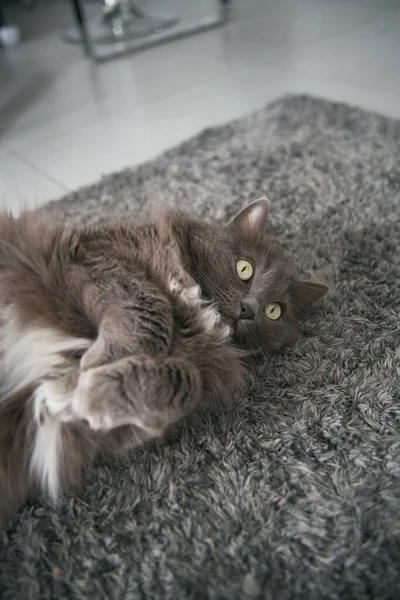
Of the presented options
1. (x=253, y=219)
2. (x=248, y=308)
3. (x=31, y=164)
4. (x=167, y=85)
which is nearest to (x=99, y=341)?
(x=248, y=308)

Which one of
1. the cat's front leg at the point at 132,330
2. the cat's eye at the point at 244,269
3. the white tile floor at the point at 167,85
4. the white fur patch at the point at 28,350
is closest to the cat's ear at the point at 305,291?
the cat's eye at the point at 244,269

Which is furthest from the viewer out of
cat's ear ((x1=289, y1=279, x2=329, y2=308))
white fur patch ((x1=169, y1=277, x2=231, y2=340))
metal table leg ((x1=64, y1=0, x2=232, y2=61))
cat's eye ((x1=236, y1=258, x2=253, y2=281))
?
metal table leg ((x1=64, y1=0, x2=232, y2=61))

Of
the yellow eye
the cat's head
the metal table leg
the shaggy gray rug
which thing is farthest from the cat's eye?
the metal table leg

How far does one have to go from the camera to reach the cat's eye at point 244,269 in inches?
52.3

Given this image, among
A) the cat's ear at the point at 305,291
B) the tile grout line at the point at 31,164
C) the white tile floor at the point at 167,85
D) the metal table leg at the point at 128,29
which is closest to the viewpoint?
the cat's ear at the point at 305,291

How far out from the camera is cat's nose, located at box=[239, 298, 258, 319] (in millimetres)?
1276

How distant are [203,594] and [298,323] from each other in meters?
0.80

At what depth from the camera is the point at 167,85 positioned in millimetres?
3420

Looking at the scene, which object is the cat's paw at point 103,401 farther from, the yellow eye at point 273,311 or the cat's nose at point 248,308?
the yellow eye at point 273,311

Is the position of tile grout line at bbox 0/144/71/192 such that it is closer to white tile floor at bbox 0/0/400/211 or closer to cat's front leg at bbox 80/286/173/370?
white tile floor at bbox 0/0/400/211

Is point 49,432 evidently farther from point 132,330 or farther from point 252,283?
Result: point 252,283

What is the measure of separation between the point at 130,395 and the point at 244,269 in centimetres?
55

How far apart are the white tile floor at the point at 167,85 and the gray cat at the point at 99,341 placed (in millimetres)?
1022

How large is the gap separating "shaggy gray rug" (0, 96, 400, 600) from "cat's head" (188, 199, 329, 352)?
0.08 metres
